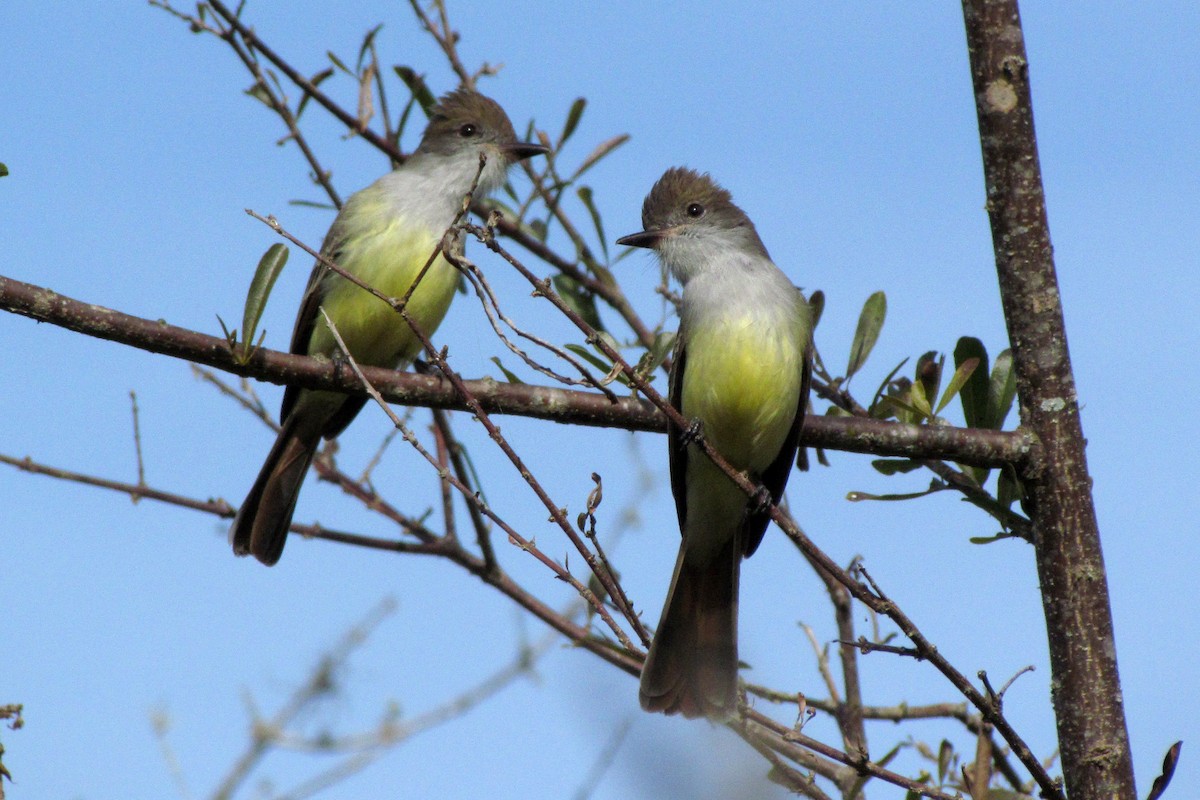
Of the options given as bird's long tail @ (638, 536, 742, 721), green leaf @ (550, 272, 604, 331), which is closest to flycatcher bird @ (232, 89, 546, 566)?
green leaf @ (550, 272, 604, 331)

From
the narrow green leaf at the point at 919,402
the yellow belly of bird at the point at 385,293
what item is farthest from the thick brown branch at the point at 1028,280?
the yellow belly of bird at the point at 385,293

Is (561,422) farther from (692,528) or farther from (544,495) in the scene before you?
(692,528)

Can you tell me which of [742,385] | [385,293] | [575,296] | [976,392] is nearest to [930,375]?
[976,392]

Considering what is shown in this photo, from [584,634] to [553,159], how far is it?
2203 mm

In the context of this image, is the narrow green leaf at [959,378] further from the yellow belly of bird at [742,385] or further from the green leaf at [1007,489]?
the yellow belly of bird at [742,385]

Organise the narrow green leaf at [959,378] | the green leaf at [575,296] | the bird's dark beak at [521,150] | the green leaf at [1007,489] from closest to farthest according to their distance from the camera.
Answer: the green leaf at [1007,489] < the narrow green leaf at [959,378] < the green leaf at [575,296] < the bird's dark beak at [521,150]

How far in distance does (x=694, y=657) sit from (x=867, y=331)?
4.00ft

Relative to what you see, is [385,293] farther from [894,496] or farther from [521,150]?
[894,496]

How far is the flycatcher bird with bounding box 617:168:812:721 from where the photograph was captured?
4.11 meters

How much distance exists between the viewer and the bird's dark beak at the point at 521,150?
6.24 meters

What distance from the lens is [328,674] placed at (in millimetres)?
6141

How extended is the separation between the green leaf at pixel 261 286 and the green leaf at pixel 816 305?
6.09 ft

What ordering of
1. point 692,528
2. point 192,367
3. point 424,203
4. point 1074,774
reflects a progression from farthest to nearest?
point 424,203 → point 192,367 → point 692,528 → point 1074,774

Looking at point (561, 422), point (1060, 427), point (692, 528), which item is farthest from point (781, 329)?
point (1060, 427)
